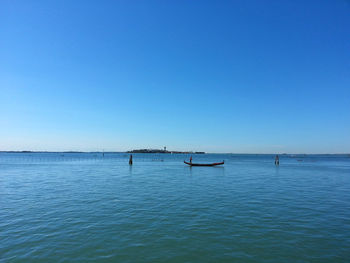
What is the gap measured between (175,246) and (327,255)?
247 inches

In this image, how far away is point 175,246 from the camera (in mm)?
8234

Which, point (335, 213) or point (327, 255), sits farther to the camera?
point (335, 213)

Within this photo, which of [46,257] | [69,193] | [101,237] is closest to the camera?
[46,257]

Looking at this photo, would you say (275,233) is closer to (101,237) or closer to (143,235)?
(143,235)

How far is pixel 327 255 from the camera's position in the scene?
766cm

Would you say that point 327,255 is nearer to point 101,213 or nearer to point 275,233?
point 275,233

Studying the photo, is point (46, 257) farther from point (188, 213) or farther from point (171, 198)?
point (171, 198)

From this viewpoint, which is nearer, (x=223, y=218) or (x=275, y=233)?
(x=275, y=233)

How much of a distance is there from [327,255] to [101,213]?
40.3 ft

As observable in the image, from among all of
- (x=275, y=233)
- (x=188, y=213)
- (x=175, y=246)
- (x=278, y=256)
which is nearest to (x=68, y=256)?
(x=175, y=246)

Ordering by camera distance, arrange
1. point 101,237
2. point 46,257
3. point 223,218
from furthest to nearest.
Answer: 1. point 223,218
2. point 101,237
3. point 46,257

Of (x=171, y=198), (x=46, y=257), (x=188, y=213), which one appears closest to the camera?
(x=46, y=257)

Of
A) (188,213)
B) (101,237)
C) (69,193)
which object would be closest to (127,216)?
(101,237)

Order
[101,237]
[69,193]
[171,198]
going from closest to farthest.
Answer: [101,237], [171,198], [69,193]
